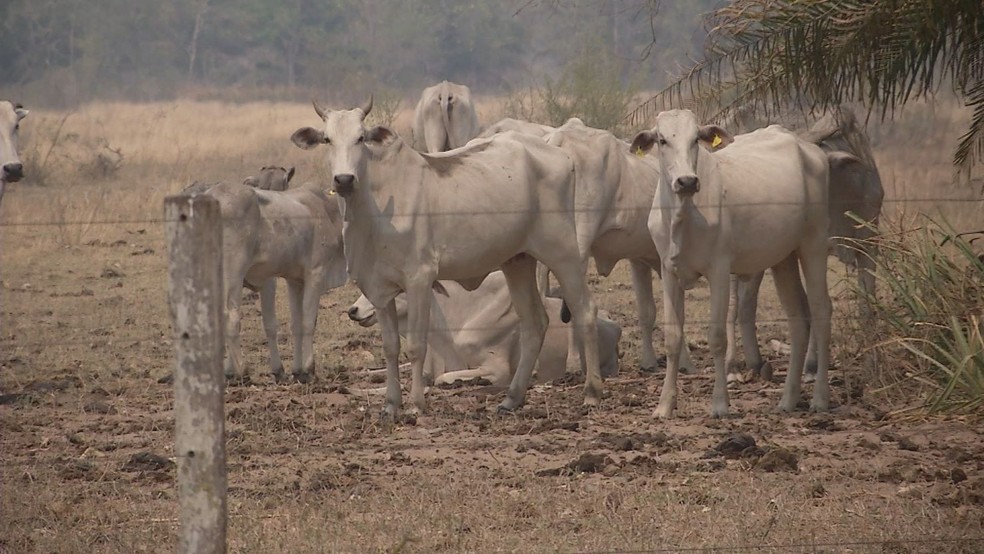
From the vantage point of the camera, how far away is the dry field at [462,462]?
719 centimetres

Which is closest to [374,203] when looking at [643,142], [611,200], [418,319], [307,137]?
[307,137]

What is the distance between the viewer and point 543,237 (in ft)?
35.2

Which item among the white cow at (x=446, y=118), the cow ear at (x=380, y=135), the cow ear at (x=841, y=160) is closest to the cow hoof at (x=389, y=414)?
the cow ear at (x=380, y=135)

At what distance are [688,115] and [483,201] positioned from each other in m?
1.43

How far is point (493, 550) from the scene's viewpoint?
698 centimetres

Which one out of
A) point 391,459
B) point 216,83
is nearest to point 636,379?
point 391,459

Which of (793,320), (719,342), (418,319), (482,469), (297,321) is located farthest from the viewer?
(297,321)

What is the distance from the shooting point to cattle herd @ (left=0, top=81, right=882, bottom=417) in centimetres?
1018

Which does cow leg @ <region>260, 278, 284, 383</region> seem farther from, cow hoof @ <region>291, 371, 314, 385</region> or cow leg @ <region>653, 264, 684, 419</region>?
cow leg @ <region>653, 264, 684, 419</region>

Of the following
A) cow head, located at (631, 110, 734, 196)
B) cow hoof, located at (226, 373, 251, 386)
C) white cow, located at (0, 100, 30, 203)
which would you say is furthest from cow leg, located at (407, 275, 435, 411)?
white cow, located at (0, 100, 30, 203)

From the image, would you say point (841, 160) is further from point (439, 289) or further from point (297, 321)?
point (297, 321)

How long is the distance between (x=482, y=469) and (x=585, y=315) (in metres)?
2.65

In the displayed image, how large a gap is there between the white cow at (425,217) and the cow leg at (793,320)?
128cm

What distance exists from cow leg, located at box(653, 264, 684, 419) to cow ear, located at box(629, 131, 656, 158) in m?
0.76
